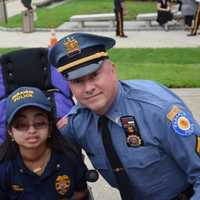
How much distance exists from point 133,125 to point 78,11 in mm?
17594

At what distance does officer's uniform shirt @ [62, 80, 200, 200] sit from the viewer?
2.31 metres

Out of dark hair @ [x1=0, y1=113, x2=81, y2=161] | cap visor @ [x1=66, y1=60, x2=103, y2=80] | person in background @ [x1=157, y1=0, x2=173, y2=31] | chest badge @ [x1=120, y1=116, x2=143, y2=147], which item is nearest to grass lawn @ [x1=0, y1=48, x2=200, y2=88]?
person in background @ [x1=157, y1=0, x2=173, y2=31]

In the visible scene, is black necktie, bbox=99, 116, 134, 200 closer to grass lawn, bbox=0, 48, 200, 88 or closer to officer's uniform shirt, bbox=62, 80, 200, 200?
officer's uniform shirt, bbox=62, 80, 200, 200

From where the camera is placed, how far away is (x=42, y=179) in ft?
9.19

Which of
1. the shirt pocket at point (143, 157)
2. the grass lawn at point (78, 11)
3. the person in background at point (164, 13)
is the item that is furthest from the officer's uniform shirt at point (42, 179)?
the grass lawn at point (78, 11)

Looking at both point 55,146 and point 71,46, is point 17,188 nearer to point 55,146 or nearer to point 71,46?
point 55,146

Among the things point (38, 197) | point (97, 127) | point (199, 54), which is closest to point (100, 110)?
point (97, 127)

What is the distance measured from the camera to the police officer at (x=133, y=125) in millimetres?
2314

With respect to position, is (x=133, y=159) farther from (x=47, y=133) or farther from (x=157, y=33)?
(x=157, y=33)

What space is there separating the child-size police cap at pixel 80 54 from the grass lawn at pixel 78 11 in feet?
45.0

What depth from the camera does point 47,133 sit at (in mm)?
2758

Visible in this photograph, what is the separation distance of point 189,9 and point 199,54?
15.1ft

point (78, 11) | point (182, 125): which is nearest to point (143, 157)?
point (182, 125)

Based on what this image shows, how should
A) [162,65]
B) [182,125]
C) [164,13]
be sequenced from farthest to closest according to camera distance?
[164,13], [162,65], [182,125]
